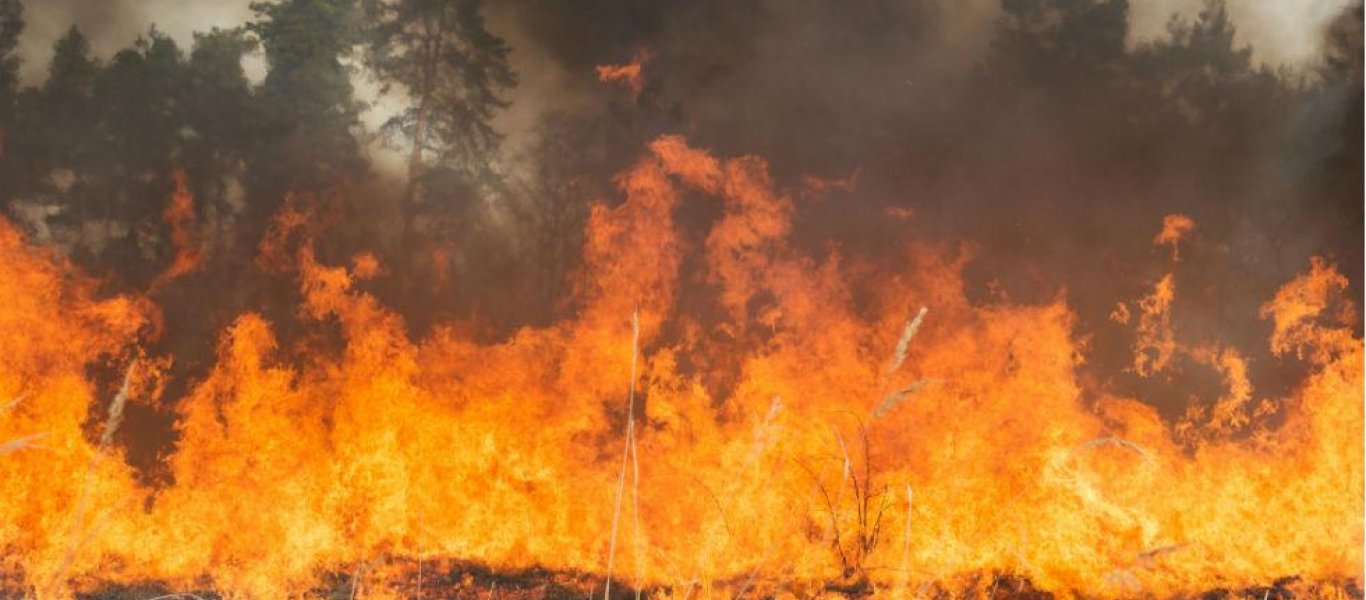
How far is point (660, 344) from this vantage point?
7.80m

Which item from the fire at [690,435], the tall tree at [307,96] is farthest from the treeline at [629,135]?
the fire at [690,435]

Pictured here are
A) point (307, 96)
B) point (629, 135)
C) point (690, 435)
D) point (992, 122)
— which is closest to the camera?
point (690, 435)

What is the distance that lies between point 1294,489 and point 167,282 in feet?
31.2

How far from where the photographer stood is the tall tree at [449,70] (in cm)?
827

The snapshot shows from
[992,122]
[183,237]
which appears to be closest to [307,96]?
[183,237]

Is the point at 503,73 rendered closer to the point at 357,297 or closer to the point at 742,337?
the point at 357,297

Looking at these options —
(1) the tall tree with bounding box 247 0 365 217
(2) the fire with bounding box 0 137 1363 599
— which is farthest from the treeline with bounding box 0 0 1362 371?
(2) the fire with bounding box 0 137 1363 599

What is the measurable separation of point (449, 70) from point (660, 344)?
3264 mm

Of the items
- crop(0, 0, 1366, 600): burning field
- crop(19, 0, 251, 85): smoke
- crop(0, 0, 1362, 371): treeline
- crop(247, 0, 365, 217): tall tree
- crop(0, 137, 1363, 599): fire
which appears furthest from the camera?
crop(247, 0, 365, 217): tall tree

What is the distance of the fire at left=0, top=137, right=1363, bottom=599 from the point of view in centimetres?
657

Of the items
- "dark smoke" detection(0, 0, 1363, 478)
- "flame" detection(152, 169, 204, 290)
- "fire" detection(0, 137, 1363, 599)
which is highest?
"dark smoke" detection(0, 0, 1363, 478)

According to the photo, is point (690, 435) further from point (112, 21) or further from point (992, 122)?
point (112, 21)

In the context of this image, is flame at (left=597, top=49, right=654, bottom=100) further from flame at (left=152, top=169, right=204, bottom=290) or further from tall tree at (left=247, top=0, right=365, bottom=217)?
flame at (left=152, top=169, right=204, bottom=290)

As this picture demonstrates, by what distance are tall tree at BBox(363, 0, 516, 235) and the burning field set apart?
0.12ft
